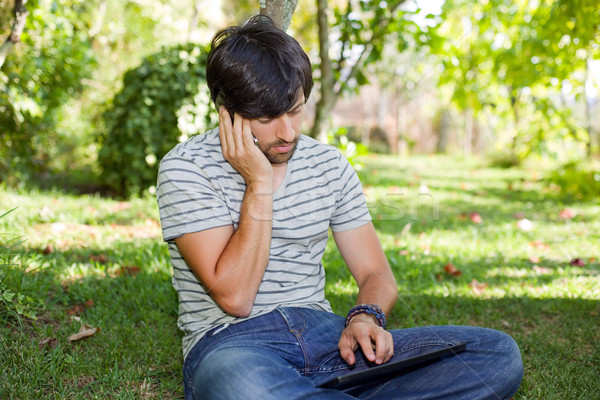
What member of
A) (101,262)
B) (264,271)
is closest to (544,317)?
(264,271)

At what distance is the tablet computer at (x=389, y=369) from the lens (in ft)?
4.66

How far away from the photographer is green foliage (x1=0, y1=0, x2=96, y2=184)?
4250mm

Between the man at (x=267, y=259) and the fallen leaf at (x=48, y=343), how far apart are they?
0.71 meters

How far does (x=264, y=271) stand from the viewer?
5.59 ft

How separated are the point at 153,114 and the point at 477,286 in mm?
3469

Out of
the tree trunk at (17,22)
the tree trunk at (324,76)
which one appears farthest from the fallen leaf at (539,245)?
the tree trunk at (17,22)

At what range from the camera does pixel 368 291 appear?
6.21 feet

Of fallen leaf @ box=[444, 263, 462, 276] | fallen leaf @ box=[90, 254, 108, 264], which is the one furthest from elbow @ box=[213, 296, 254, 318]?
fallen leaf @ box=[444, 263, 462, 276]

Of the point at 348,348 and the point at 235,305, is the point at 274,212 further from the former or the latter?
the point at 348,348

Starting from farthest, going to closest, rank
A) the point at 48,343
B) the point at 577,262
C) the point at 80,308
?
the point at 577,262 < the point at 80,308 < the point at 48,343

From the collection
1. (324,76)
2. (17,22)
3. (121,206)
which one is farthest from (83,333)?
(324,76)

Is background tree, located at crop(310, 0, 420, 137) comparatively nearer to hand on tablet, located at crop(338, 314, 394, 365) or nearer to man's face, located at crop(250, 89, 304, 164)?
man's face, located at crop(250, 89, 304, 164)

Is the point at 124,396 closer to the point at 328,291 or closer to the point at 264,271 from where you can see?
the point at 264,271

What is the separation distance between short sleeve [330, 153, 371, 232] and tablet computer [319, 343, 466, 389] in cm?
58
